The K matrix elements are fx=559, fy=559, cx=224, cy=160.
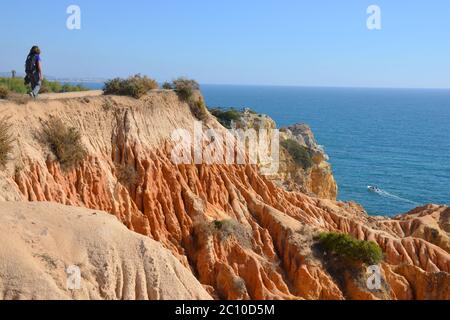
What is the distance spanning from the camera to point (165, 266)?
51.7 ft

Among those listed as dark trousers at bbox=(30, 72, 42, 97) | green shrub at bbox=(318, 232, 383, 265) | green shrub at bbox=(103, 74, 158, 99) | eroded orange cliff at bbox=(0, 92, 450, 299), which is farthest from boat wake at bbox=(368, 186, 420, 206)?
dark trousers at bbox=(30, 72, 42, 97)

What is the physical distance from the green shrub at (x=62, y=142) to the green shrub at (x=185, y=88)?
8.59m

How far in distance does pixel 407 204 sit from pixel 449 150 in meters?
38.7

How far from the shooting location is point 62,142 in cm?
2177

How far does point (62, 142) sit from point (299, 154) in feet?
86.5

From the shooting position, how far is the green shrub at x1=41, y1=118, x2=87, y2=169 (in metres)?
21.6

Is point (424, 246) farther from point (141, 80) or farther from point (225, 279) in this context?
point (141, 80)

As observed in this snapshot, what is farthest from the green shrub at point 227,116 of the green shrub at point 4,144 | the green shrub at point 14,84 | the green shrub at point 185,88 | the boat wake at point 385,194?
the boat wake at point 385,194

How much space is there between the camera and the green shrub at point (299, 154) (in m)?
44.5

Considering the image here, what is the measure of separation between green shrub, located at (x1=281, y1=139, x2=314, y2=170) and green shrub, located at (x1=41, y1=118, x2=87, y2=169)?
81.2ft

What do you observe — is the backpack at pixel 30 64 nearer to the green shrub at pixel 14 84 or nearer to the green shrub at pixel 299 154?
the green shrub at pixel 14 84

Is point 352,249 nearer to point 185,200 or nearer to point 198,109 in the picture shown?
point 185,200
